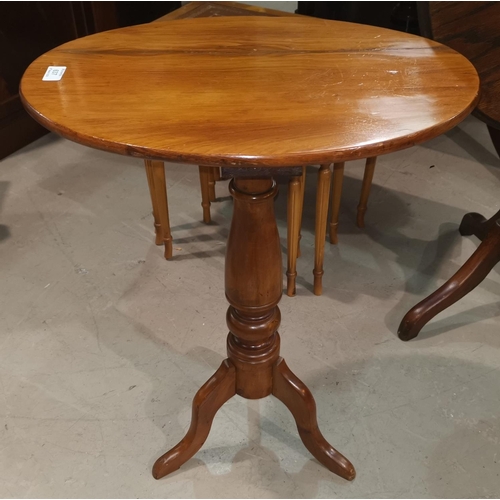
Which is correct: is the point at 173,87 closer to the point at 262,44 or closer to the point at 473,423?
the point at 262,44

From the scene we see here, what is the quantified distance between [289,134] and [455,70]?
0.44 meters

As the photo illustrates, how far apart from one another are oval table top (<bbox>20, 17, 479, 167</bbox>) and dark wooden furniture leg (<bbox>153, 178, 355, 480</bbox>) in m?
0.16

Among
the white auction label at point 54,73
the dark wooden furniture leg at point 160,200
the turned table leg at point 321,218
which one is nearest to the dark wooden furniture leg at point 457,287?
the turned table leg at point 321,218

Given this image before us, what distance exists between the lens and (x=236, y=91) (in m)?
0.91

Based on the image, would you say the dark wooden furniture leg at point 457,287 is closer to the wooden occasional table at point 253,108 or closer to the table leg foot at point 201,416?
the wooden occasional table at point 253,108

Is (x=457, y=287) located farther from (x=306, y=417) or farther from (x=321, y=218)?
(x=306, y=417)

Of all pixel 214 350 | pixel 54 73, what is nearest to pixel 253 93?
pixel 54 73

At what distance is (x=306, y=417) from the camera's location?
1.19 metres

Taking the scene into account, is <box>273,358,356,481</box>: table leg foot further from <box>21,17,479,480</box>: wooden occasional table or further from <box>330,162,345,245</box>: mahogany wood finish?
<box>330,162,345,245</box>: mahogany wood finish

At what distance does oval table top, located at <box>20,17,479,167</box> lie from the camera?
2.42ft

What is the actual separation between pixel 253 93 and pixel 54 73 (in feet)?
1.23

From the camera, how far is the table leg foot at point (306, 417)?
3.86 feet

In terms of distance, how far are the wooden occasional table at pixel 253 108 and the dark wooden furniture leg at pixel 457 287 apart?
0.49m

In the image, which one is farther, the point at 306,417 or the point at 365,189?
the point at 365,189
